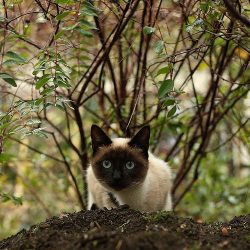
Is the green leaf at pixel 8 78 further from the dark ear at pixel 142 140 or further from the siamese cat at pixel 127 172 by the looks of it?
the dark ear at pixel 142 140

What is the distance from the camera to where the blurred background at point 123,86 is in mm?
2609

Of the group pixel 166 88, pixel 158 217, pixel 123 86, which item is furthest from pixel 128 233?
pixel 123 86

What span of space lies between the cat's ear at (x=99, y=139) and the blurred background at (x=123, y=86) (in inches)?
8.4

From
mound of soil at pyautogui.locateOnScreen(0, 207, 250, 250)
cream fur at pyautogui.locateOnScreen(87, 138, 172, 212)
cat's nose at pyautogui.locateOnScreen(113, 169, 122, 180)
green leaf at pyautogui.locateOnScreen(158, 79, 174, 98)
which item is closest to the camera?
mound of soil at pyautogui.locateOnScreen(0, 207, 250, 250)

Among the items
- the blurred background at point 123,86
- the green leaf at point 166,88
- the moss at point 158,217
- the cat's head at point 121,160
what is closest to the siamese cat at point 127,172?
the cat's head at point 121,160

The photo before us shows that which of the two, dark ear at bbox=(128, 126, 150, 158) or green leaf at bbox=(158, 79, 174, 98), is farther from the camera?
dark ear at bbox=(128, 126, 150, 158)

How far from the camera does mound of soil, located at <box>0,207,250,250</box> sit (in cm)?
196

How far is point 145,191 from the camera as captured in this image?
135 inches

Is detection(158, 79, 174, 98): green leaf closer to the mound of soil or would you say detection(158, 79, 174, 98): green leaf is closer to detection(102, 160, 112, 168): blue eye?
the mound of soil

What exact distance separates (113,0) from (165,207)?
1.58m

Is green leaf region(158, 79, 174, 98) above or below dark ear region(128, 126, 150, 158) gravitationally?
above

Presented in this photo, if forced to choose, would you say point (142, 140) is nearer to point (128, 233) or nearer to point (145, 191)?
point (145, 191)

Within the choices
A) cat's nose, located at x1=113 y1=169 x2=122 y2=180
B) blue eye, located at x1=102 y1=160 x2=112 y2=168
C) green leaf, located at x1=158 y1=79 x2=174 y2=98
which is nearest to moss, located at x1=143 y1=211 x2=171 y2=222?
green leaf, located at x1=158 y1=79 x2=174 y2=98

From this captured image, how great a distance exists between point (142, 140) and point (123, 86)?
79 centimetres
